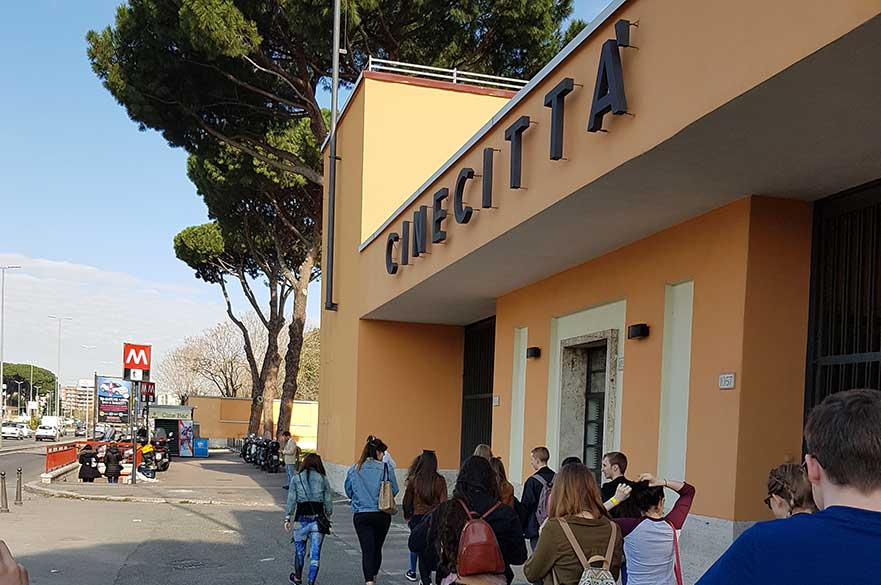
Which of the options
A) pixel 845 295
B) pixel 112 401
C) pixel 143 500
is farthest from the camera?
pixel 112 401

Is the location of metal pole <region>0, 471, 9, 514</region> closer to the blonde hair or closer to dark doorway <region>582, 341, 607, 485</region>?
dark doorway <region>582, 341, 607, 485</region>

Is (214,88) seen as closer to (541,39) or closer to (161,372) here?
(541,39)

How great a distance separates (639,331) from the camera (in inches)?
374

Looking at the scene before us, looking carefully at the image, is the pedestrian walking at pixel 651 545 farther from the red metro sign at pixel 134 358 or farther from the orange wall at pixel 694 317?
the red metro sign at pixel 134 358

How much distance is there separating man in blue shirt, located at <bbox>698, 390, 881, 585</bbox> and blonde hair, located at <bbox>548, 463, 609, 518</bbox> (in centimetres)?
267

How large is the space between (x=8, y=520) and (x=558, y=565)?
12.5m

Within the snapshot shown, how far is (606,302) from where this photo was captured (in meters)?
10.7

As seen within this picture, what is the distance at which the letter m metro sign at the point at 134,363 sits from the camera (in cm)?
2181

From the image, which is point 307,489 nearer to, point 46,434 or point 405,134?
point 405,134

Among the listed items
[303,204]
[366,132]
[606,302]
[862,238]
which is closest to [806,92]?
[862,238]

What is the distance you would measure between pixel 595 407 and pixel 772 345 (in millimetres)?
4335

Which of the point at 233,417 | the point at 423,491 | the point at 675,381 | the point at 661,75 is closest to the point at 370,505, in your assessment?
the point at 423,491

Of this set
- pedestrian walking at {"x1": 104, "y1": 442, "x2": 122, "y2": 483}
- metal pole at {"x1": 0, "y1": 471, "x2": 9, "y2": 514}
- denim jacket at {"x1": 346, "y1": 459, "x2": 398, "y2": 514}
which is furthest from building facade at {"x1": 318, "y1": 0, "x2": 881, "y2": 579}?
pedestrian walking at {"x1": 104, "y1": 442, "x2": 122, "y2": 483}

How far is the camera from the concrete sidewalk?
18406mm
